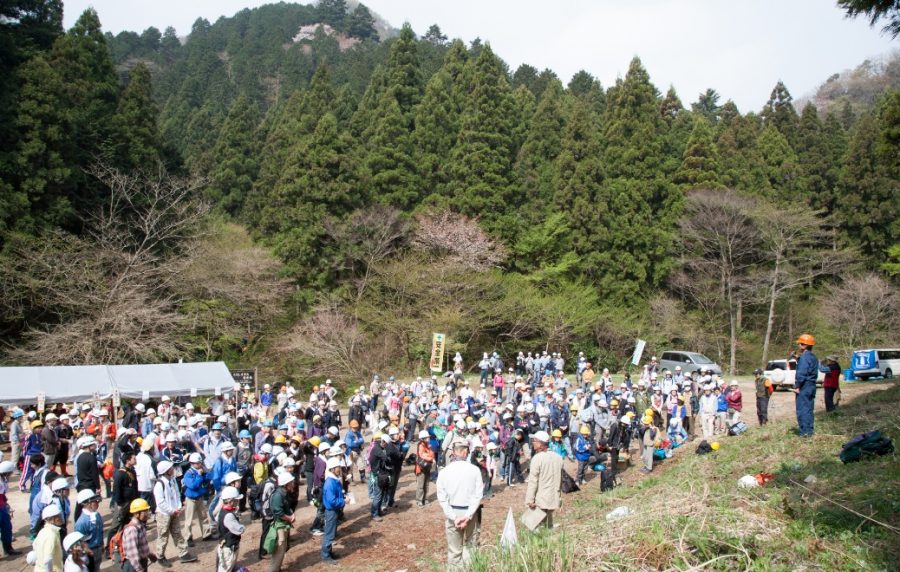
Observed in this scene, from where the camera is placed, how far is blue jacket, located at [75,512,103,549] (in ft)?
23.3

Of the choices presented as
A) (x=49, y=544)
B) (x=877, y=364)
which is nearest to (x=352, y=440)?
(x=49, y=544)

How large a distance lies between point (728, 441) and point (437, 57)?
56.6 meters

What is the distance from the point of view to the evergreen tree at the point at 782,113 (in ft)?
134

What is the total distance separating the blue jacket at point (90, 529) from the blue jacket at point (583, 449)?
8.12 m

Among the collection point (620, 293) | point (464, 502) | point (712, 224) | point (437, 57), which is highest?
point (437, 57)

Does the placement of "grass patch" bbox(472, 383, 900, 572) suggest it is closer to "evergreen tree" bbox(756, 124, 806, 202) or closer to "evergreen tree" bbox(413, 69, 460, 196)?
"evergreen tree" bbox(413, 69, 460, 196)

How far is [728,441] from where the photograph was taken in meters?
12.2

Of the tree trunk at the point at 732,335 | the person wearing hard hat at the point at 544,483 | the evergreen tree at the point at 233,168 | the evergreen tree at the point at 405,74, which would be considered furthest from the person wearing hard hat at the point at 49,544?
the evergreen tree at the point at 233,168

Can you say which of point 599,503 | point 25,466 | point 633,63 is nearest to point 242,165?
point 633,63

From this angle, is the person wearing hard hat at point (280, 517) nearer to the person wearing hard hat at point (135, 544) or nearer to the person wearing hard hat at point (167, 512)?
the person wearing hard hat at point (135, 544)

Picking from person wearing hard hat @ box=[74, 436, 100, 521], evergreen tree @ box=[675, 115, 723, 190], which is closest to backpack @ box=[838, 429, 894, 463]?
person wearing hard hat @ box=[74, 436, 100, 521]

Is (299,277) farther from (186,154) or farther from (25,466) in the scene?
(186,154)

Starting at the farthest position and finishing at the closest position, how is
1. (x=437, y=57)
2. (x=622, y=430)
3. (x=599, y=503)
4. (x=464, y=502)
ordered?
(x=437, y=57)
(x=622, y=430)
(x=599, y=503)
(x=464, y=502)

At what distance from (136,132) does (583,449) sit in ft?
82.5
